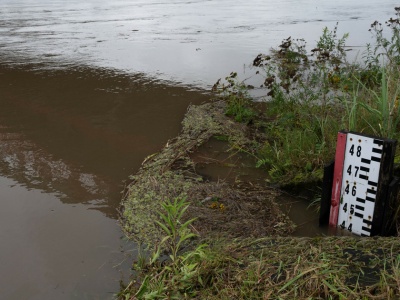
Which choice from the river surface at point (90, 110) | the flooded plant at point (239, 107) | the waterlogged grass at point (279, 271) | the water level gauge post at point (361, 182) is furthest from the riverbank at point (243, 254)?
the flooded plant at point (239, 107)

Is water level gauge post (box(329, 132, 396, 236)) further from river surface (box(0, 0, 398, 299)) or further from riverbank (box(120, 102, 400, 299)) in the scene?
river surface (box(0, 0, 398, 299))

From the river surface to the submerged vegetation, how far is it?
0.27m

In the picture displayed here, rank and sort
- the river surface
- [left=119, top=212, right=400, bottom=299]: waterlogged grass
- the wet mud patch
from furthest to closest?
1. the wet mud patch
2. the river surface
3. [left=119, top=212, right=400, bottom=299]: waterlogged grass

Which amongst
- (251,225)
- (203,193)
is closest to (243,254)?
(251,225)

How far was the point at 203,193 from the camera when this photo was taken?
362 cm

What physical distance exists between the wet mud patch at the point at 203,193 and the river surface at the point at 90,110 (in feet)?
0.61

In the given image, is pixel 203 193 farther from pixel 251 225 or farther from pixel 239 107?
pixel 239 107

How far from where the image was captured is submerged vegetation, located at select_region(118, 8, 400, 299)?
7.74ft

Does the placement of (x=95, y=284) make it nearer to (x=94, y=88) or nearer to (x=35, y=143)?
(x=35, y=143)

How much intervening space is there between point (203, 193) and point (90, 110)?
2593 millimetres

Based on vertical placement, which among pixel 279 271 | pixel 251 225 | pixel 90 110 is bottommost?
pixel 251 225

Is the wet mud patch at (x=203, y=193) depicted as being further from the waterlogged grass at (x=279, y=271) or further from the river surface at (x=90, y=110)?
the waterlogged grass at (x=279, y=271)

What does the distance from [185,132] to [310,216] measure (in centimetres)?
193

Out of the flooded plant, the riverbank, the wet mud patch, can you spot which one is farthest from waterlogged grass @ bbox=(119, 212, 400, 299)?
the flooded plant
